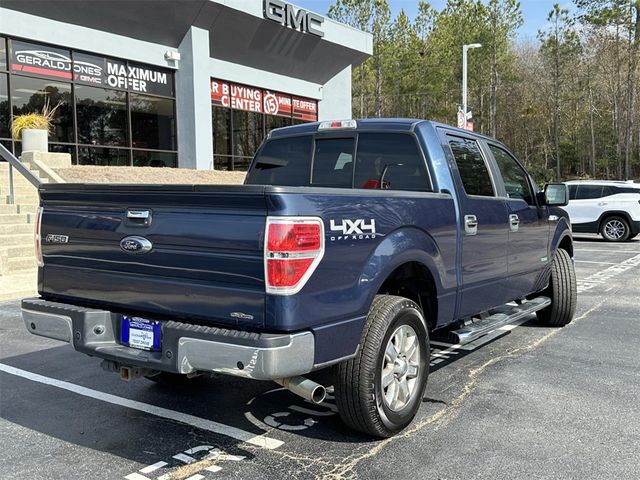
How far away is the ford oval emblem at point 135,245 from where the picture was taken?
3.41m

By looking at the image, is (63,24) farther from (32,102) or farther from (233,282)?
(233,282)

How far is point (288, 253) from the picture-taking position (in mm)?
2969

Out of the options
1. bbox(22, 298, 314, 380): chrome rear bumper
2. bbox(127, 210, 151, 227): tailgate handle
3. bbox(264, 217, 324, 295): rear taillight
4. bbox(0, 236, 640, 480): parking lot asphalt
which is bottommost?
bbox(0, 236, 640, 480): parking lot asphalt

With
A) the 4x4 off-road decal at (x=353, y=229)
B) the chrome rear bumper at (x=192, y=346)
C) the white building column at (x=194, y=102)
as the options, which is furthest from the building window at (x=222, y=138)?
the 4x4 off-road decal at (x=353, y=229)

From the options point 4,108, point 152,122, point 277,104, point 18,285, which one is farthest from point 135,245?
point 277,104

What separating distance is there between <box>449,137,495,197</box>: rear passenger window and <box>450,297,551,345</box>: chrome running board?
3.49 feet

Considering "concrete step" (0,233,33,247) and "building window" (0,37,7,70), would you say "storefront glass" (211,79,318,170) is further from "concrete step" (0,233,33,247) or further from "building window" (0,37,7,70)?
"concrete step" (0,233,33,247)

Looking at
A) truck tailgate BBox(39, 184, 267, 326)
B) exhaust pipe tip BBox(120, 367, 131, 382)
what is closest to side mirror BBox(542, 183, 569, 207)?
truck tailgate BBox(39, 184, 267, 326)

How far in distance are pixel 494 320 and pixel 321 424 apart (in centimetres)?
190

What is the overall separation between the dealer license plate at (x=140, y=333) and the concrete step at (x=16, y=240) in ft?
26.5

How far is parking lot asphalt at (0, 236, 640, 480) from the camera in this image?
3361mm

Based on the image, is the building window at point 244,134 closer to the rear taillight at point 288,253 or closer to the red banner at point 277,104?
the red banner at point 277,104

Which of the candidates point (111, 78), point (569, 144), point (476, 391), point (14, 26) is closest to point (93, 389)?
point (476, 391)

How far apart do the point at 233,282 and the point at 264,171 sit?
7.80 ft
